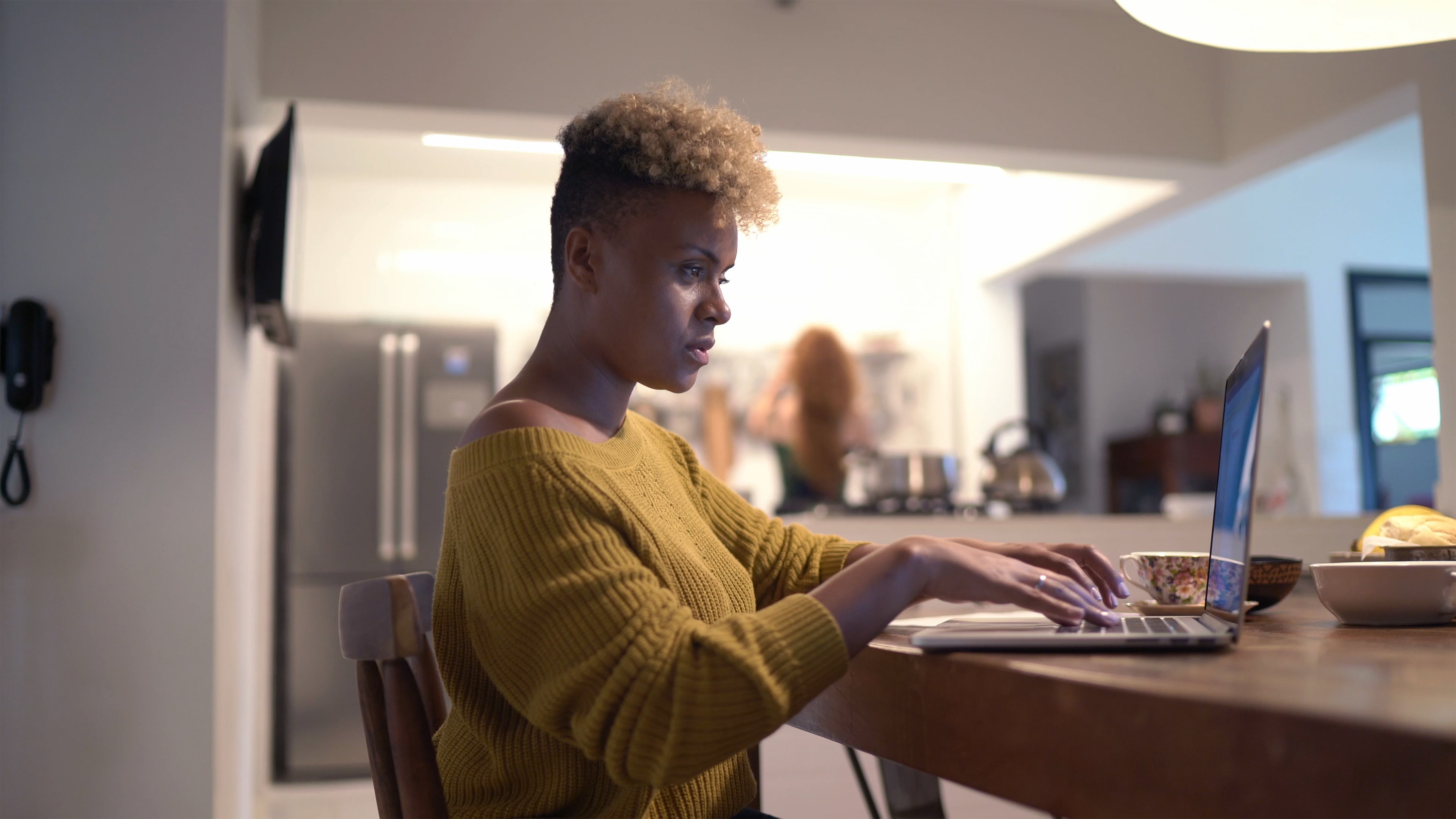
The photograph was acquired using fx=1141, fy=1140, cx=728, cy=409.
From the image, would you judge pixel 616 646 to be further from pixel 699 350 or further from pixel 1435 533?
pixel 1435 533

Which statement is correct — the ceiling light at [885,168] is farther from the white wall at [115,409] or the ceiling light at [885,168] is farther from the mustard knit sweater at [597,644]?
the mustard knit sweater at [597,644]

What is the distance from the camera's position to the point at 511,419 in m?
1.00

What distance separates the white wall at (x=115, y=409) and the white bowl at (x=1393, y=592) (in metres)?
1.99

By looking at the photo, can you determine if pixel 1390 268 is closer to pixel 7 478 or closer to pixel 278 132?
pixel 278 132

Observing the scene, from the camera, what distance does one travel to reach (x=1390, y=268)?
6.09 m

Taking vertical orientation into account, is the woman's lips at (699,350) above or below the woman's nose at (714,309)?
below

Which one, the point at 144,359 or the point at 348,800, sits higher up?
the point at 144,359

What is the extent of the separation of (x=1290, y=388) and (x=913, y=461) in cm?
339

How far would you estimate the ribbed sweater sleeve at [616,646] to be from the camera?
80 centimetres

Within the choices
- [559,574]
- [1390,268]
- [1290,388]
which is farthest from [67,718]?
[1390,268]

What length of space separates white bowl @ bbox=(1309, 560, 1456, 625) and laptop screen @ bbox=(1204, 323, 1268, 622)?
0.12 meters

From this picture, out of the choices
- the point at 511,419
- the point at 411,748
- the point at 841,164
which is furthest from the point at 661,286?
the point at 841,164

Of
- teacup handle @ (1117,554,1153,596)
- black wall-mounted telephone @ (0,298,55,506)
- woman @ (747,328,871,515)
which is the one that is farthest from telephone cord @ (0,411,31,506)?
woman @ (747,328,871,515)

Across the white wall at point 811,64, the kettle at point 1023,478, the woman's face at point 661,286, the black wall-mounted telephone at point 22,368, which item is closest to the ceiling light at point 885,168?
the white wall at point 811,64
